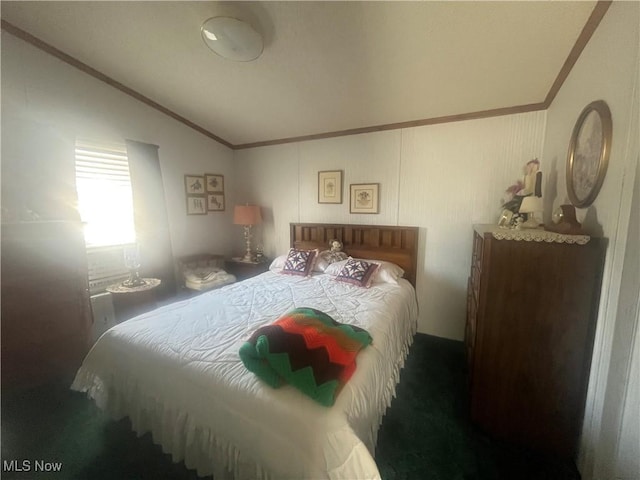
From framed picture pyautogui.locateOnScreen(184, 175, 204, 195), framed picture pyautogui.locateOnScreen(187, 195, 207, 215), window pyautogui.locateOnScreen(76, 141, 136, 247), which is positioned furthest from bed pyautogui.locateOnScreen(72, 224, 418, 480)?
framed picture pyautogui.locateOnScreen(184, 175, 204, 195)

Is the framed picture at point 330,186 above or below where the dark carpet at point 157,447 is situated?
above

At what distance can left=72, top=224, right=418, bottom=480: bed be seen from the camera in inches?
36.6

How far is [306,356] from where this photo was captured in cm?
111

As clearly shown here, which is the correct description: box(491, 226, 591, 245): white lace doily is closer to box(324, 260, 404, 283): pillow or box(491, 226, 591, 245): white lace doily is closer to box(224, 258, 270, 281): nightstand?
box(324, 260, 404, 283): pillow

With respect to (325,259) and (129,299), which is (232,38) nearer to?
(325,259)

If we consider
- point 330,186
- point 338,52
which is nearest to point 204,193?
point 330,186

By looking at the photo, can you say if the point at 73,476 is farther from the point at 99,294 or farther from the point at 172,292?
the point at 172,292

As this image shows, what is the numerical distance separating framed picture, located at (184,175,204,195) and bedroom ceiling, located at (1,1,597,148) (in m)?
0.93

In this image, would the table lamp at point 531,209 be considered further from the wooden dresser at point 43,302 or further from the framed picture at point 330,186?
the wooden dresser at point 43,302

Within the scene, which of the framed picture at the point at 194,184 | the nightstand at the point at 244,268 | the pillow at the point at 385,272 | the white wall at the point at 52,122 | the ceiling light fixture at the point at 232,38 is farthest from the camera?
the nightstand at the point at 244,268

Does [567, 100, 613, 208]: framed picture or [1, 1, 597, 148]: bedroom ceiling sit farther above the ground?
[1, 1, 597, 148]: bedroom ceiling

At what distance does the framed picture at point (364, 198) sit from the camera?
2914mm

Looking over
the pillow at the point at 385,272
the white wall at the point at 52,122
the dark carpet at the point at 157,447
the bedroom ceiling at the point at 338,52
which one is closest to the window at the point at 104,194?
the white wall at the point at 52,122

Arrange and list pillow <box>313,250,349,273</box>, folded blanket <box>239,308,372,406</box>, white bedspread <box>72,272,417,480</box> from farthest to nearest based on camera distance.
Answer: pillow <box>313,250,349,273</box>
folded blanket <box>239,308,372,406</box>
white bedspread <box>72,272,417,480</box>
